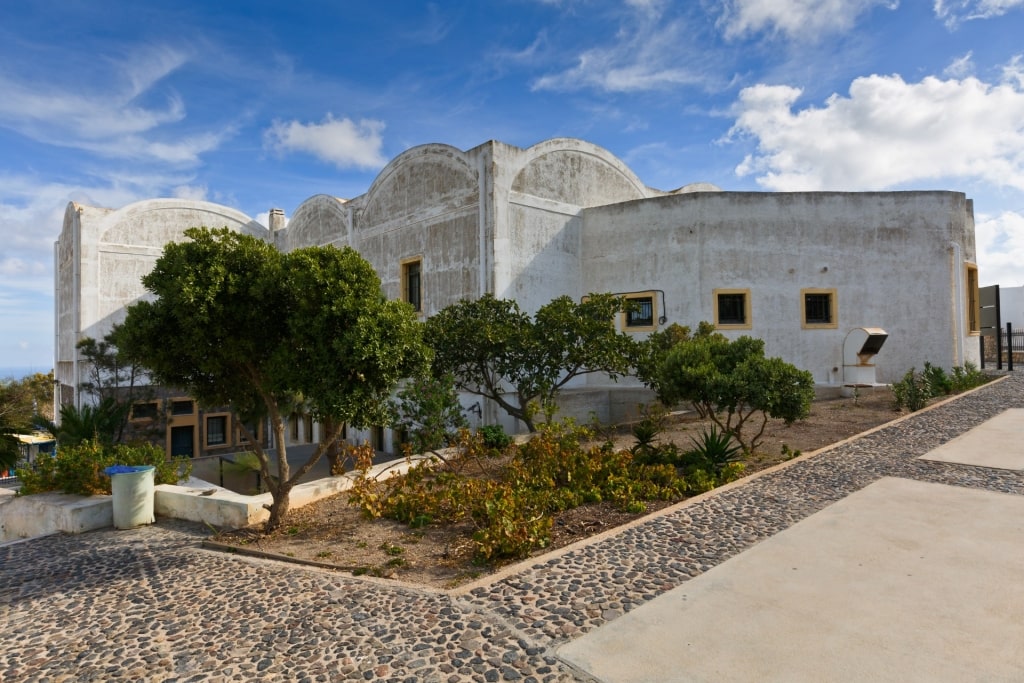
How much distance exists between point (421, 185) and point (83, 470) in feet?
35.7

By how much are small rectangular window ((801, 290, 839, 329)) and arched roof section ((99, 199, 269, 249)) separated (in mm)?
19716

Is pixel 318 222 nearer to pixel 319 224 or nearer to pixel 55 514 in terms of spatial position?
pixel 319 224

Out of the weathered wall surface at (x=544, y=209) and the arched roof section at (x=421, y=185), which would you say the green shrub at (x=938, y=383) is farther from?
the arched roof section at (x=421, y=185)

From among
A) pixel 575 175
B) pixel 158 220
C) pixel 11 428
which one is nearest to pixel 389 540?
pixel 11 428

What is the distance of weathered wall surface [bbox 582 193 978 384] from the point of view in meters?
15.6

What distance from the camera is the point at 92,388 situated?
20.0 meters

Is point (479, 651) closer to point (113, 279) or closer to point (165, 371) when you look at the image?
point (165, 371)

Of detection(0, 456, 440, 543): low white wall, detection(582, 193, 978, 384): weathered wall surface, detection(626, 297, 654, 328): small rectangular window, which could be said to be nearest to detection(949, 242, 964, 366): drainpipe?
detection(582, 193, 978, 384): weathered wall surface

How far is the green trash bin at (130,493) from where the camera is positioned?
7.28 metres

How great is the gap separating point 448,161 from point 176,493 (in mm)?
10718

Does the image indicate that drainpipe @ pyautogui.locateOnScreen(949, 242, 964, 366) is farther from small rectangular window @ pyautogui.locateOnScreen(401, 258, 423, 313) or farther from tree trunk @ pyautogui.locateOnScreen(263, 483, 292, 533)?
tree trunk @ pyautogui.locateOnScreen(263, 483, 292, 533)

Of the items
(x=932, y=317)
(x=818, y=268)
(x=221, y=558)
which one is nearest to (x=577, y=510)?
(x=221, y=558)

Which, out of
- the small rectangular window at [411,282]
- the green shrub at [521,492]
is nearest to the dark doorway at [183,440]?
the small rectangular window at [411,282]

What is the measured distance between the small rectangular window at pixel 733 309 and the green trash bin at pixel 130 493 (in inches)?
521
